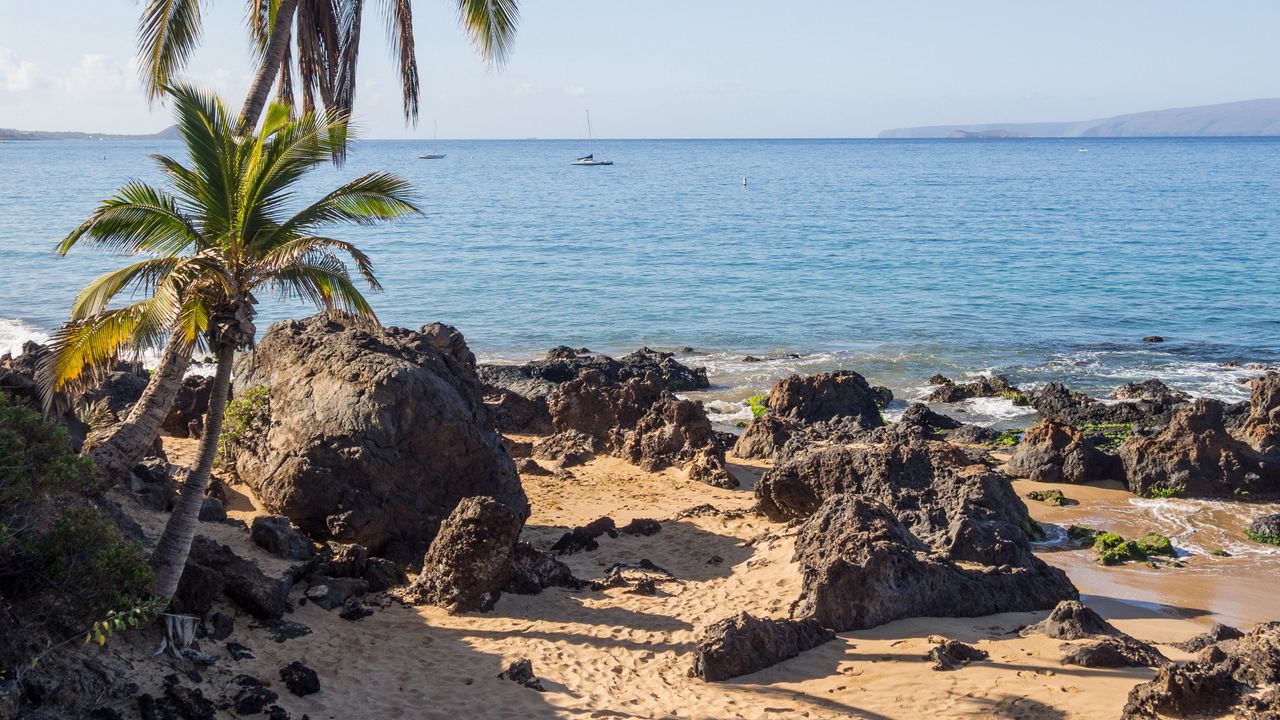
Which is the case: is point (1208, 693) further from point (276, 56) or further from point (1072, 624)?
point (276, 56)

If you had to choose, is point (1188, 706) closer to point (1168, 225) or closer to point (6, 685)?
point (6, 685)

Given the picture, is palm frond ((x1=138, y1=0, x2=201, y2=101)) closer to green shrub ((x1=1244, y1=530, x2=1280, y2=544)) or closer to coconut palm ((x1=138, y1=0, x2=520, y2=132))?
coconut palm ((x1=138, y1=0, x2=520, y2=132))

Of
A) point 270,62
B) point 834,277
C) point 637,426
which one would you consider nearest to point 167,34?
point 270,62

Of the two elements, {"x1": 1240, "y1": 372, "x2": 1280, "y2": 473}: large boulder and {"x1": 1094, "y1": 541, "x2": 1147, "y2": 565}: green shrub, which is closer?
{"x1": 1094, "y1": 541, "x2": 1147, "y2": 565}: green shrub

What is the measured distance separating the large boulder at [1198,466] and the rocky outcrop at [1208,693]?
9.50 meters

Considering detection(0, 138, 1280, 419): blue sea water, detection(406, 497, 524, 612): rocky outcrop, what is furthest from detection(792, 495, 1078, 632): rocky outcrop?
detection(0, 138, 1280, 419): blue sea water

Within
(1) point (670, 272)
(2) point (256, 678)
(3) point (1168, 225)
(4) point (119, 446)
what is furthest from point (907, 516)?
(3) point (1168, 225)

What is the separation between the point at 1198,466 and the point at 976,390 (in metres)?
8.49

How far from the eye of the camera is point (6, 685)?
26.1 ft

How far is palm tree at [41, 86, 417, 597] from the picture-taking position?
10.1m

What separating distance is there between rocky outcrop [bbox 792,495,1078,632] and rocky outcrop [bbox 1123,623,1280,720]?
9.22 feet

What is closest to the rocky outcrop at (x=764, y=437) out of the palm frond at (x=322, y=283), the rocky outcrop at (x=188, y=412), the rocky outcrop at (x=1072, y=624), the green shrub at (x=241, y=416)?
the green shrub at (x=241, y=416)

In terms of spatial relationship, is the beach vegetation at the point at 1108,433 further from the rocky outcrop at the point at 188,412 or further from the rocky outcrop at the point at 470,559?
the rocky outcrop at the point at 188,412

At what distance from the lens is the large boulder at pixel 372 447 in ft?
47.1
